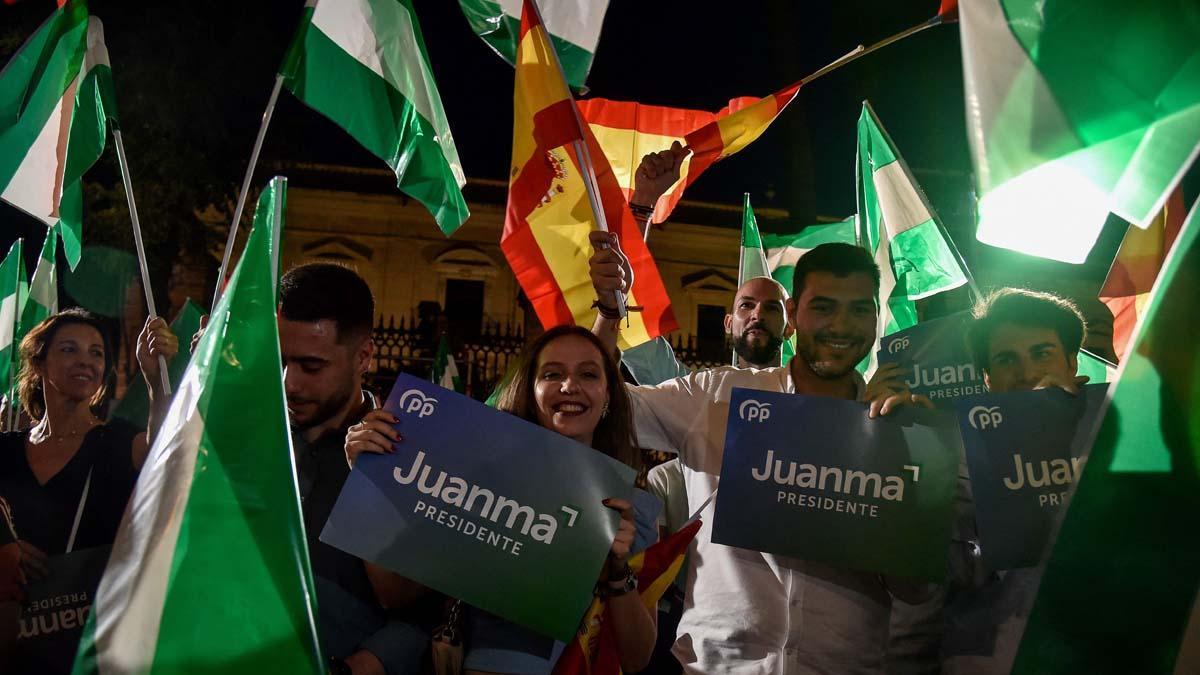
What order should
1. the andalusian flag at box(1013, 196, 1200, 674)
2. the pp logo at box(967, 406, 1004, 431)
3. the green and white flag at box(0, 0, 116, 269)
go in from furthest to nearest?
1. the green and white flag at box(0, 0, 116, 269)
2. the pp logo at box(967, 406, 1004, 431)
3. the andalusian flag at box(1013, 196, 1200, 674)

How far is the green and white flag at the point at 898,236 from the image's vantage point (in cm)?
500

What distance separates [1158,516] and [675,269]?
2807cm

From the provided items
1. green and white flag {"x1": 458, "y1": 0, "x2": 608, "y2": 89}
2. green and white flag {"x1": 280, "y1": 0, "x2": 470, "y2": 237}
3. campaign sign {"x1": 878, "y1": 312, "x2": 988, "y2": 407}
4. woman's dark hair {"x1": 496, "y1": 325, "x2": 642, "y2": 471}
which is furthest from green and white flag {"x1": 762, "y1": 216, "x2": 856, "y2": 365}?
woman's dark hair {"x1": 496, "y1": 325, "x2": 642, "y2": 471}

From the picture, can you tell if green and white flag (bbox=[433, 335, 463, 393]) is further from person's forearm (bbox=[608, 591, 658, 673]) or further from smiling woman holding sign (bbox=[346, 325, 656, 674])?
person's forearm (bbox=[608, 591, 658, 673])

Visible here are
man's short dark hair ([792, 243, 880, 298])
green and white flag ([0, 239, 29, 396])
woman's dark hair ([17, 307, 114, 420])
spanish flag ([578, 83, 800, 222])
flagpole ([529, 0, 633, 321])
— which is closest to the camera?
man's short dark hair ([792, 243, 880, 298])

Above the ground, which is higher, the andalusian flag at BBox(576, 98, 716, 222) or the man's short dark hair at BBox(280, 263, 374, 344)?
the andalusian flag at BBox(576, 98, 716, 222)

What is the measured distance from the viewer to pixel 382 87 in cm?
404

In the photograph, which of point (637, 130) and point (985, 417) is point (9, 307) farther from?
point (985, 417)

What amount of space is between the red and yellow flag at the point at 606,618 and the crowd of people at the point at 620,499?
36mm

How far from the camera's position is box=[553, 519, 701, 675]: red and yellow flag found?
2484 millimetres

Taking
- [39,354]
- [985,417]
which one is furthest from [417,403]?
[39,354]

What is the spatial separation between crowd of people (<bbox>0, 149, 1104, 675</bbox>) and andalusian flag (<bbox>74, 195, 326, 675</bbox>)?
1.48ft

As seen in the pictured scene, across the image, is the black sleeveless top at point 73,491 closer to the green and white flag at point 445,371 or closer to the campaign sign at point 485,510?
the campaign sign at point 485,510

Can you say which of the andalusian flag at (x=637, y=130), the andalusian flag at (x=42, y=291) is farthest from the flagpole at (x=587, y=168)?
the andalusian flag at (x=42, y=291)
